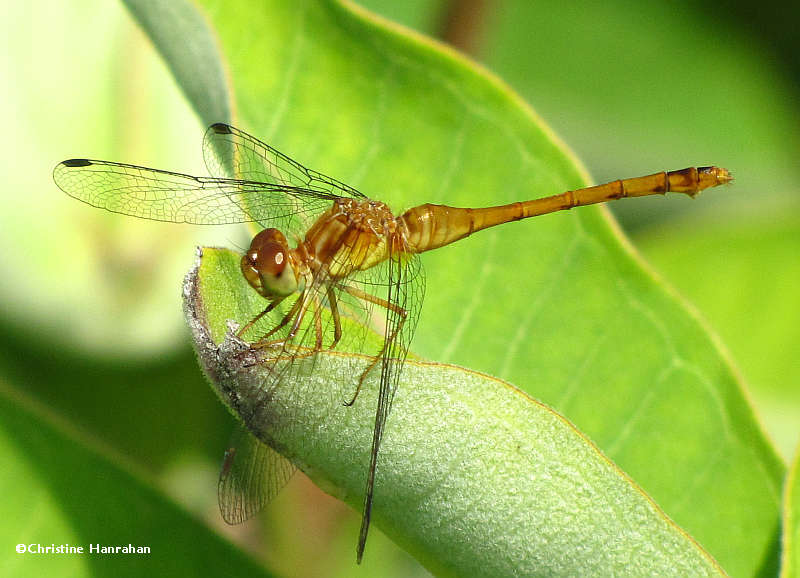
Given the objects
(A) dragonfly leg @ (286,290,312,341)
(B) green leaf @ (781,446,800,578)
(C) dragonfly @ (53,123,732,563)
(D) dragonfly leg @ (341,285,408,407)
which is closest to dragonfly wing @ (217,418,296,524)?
(C) dragonfly @ (53,123,732,563)

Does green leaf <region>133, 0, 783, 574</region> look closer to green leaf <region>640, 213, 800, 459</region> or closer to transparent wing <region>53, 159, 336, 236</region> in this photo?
transparent wing <region>53, 159, 336, 236</region>

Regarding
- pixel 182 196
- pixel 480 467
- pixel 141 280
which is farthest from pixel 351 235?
pixel 480 467

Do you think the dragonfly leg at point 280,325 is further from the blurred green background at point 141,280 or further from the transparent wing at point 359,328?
the blurred green background at point 141,280

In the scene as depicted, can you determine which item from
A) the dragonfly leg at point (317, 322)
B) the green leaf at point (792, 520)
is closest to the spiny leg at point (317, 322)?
the dragonfly leg at point (317, 322)

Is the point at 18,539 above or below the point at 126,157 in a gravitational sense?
below

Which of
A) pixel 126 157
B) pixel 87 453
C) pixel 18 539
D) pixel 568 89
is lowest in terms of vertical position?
pixel 18 539

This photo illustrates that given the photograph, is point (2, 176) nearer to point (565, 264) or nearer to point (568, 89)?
point (565, 264)

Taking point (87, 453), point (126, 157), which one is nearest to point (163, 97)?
point (126, 157)

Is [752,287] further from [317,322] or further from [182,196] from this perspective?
[182,196]
